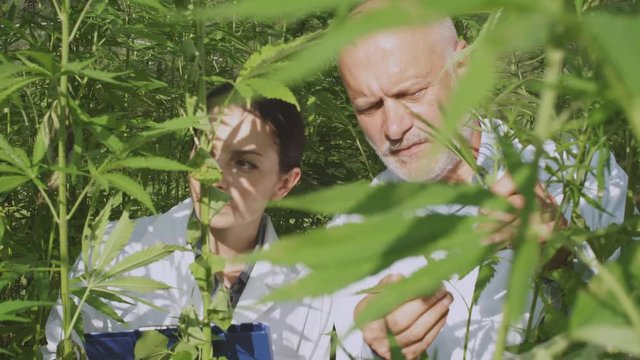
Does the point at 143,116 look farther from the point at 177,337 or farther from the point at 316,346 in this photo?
the point at 177,337

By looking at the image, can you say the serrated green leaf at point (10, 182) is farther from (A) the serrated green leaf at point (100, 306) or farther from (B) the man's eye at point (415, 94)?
(B) the man's eye at point (415, 94)

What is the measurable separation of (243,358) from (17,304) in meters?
0.35

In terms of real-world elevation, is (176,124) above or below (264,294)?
above

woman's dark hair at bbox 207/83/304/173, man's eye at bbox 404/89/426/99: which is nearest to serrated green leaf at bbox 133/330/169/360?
woman's dark hair at bbox 207/83/304/173

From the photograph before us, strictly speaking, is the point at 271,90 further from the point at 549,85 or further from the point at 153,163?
the point at 549,85

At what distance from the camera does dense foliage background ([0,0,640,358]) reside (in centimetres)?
28

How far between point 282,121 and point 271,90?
82 cm

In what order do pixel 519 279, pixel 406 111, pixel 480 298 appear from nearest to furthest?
pixel 519 279 → pixel 480 298 → pixel 406 111

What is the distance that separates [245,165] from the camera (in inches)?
66.1

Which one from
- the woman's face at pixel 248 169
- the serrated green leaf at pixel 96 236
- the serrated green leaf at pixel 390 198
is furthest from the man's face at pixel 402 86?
the serrated green leaf at pixel 390 198

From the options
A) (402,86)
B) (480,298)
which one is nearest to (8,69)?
(480,298)

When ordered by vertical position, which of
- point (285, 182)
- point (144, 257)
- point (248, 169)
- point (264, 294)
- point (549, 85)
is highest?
point (549, 85)

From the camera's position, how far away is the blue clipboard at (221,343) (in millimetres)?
1093

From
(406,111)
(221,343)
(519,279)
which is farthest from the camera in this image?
(406,111)
